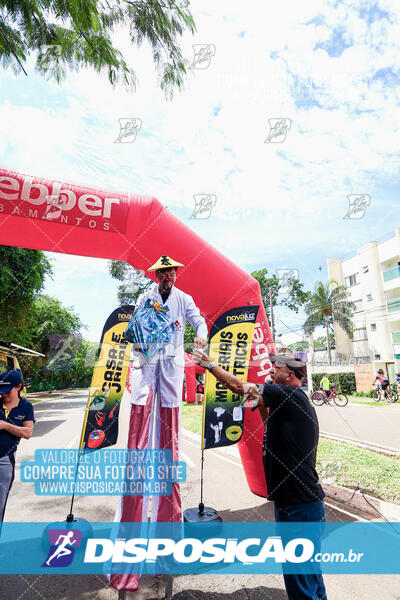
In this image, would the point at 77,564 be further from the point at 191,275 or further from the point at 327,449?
the point at 327,449

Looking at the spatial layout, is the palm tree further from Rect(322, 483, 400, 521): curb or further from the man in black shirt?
the man in black shirt

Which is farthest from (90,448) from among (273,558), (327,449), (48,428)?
(48,428)

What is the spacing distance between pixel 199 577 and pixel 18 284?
46.3 feet

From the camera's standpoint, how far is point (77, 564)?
3.23 metres

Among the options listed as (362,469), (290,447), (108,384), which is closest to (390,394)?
(362,469)

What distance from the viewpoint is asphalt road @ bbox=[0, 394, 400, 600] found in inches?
107

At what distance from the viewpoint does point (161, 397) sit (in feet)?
9.79

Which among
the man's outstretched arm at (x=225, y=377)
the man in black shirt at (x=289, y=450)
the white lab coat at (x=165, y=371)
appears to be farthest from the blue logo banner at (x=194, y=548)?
the white lab coat at (x=165, y=371)

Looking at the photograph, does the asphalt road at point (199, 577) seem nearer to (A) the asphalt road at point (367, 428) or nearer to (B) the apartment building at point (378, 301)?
(A) the asphalt road at point (367, 428)

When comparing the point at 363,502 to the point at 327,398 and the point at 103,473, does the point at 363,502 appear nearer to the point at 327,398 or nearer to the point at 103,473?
the point at 103,473

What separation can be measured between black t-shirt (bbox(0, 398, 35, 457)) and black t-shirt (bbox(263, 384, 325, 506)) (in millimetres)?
2286

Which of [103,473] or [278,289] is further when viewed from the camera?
[278,289]

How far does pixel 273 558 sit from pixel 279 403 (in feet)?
7.32

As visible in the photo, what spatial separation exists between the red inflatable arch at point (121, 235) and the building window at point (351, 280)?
34.8m
